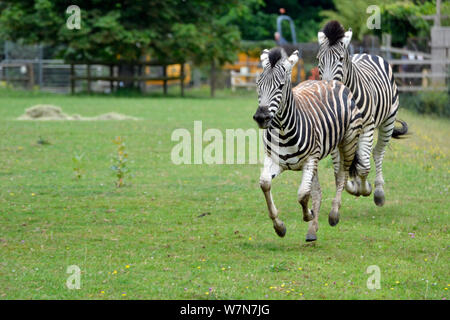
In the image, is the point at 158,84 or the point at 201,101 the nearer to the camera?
the point at 201,101

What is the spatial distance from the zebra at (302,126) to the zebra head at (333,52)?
9.9 inches

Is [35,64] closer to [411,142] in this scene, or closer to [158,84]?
[158,84]

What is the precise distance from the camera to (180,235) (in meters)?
8.09

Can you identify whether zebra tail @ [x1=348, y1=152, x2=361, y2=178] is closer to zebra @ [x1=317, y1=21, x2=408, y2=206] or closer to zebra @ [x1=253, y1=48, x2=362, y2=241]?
zebra @ [x1=317, y1=21, x2=408, y2=206]

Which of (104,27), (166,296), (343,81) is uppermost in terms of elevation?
(104,27)

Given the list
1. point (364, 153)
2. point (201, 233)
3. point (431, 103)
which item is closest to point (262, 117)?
point (201, 233)

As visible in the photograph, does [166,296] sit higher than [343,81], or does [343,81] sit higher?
[343,81]

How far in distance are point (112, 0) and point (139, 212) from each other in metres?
25.3

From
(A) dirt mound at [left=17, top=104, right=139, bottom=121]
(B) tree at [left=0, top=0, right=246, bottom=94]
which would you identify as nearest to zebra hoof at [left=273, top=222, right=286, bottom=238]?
(A) dirt mound at [left=17, top=104, right=139, bottom=121]

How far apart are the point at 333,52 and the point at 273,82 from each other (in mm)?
1896

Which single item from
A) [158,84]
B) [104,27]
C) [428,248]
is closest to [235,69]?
[158,84]

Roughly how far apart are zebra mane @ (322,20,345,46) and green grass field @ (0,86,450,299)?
7.12 ft

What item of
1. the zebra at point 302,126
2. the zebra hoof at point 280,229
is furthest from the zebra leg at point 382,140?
the zebra hoof at point 280,229

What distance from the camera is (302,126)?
24.2 ft
